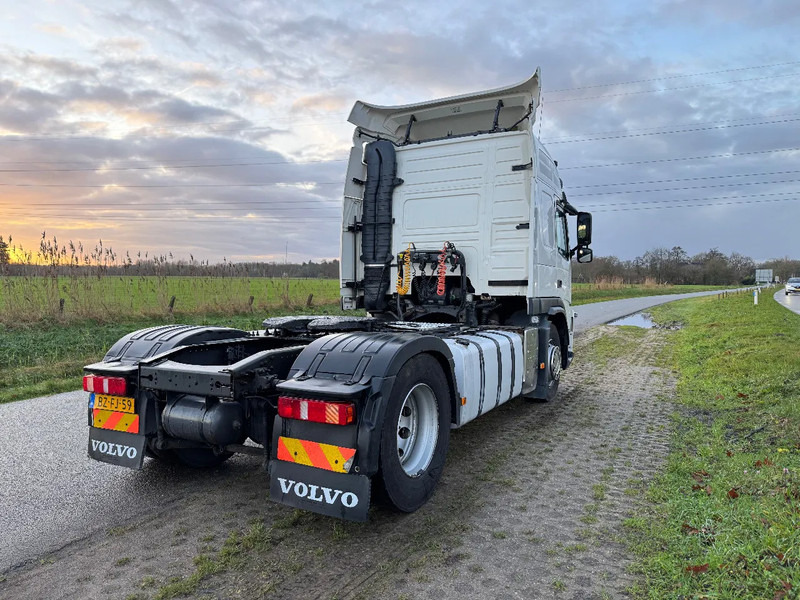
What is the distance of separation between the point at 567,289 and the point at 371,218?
3032 millimetres

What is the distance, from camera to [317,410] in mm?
3057

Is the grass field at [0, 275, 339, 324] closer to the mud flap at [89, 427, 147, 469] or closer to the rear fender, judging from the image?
the mud flap at [89, 427, 147, 469]

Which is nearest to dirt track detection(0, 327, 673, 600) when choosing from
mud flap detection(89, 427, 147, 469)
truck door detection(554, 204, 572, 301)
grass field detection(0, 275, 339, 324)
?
mud flap detection(89, 427, 147, 469)

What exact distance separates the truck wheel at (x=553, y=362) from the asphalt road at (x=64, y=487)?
12.1 feet

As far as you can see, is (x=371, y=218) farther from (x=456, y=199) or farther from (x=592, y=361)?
(x=592, y=361)

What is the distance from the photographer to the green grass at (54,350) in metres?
7.56

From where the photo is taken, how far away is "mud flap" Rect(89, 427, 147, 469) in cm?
371

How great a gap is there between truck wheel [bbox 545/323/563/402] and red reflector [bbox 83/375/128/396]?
15.2 ft

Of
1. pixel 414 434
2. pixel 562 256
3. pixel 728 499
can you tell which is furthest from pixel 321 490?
pixel 562 256

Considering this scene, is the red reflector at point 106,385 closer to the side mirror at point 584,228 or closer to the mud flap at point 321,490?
the mud flap at point 321,490

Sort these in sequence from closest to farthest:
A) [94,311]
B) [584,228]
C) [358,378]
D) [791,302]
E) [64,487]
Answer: [358,378], [64,487], [584,228], [94,311], [791,302]

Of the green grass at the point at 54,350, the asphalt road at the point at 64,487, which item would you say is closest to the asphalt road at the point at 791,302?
the green grass at the point at 54,350

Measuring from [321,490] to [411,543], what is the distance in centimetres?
66

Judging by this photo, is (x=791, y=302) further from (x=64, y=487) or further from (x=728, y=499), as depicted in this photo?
(x=64, y=487)
